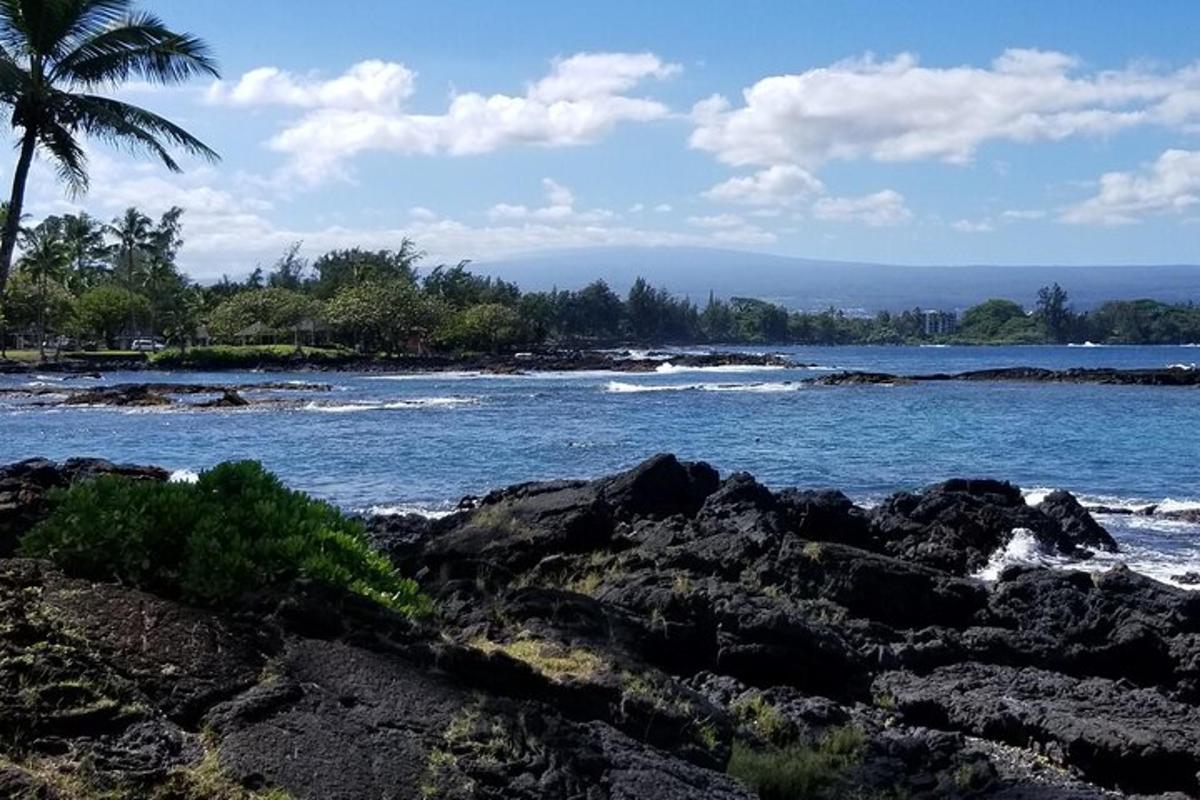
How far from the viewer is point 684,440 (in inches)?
1709

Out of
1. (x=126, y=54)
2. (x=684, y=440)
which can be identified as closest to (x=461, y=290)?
(x=684, y=440)

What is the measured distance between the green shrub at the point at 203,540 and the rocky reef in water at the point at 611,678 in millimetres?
215

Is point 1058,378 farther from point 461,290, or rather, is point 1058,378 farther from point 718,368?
point 461,290

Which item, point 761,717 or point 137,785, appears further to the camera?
point 761,717

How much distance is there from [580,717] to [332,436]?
38334 mm

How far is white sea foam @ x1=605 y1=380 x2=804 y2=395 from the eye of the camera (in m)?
77.8

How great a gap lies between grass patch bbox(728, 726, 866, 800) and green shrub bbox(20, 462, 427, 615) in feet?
8.23

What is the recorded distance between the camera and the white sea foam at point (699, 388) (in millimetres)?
77750

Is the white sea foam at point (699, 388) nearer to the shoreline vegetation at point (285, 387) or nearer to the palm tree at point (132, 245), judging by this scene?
the shoreline vegetation at point (285, 387)

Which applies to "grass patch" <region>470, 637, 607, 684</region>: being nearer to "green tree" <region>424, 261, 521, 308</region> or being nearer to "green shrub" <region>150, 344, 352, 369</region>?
"green shrub" <region>150, 344, 352, 369</region>

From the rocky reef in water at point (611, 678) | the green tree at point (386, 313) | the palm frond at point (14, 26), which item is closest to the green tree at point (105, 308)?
the green tree at point (386, 313)

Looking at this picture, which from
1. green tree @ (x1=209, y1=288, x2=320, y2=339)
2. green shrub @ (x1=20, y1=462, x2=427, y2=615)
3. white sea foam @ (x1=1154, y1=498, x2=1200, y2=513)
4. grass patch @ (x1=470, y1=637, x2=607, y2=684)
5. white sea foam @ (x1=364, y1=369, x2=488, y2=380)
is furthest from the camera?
green tree @ (x1=209, y1=288, x2=320, y2=339)

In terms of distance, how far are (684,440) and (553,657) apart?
117 ft

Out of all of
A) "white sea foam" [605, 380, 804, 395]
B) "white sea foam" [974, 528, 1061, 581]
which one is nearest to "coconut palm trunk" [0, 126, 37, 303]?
"white sea foam" [974, 528, 1061, 581]
